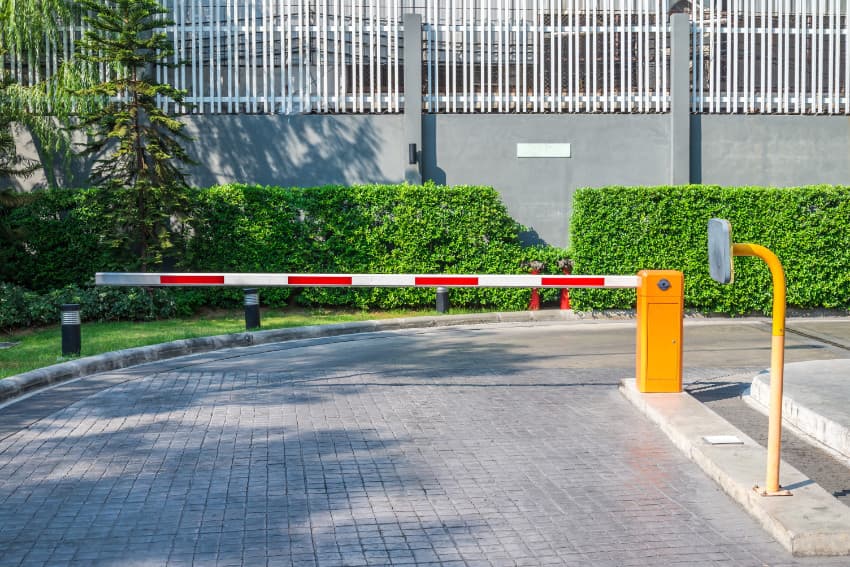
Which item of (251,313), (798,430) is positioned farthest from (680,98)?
(798,430)

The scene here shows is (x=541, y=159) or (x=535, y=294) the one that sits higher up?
(x=541, y=159)

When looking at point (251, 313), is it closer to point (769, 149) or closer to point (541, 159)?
point (541, 159)

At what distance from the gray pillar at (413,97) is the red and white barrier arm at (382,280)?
1071 cm

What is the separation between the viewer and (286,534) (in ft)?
18.9

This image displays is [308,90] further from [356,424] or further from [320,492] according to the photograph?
[320,492]

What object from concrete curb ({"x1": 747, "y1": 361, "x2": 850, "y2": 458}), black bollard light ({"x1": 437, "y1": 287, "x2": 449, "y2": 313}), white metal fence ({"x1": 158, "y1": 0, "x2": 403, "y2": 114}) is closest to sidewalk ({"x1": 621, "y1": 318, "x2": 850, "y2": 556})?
concrete curb ({"x1": 747, "y1": 361, "x2": 850, "y2": 458})

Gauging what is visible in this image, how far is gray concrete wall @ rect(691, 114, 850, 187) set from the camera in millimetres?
21641

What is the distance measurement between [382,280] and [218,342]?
15.9ft

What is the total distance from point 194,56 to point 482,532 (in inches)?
683

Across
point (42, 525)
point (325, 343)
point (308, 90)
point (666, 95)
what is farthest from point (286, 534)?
point (666, 95)

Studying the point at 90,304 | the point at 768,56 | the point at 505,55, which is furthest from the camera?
the point at 768,56

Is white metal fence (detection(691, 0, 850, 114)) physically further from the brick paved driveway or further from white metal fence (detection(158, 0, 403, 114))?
the brick paved driveway

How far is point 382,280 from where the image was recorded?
34.1ft

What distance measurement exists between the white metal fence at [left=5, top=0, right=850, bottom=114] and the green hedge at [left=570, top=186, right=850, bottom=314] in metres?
3.26
